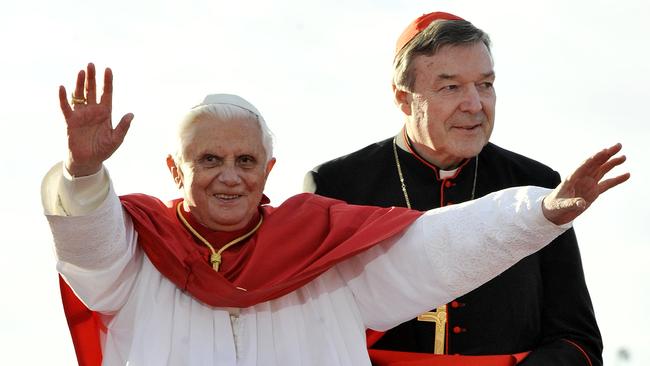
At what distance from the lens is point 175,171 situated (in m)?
7.07

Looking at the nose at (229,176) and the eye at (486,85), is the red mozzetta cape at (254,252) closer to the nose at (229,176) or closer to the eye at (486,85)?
the nose at (229,176)

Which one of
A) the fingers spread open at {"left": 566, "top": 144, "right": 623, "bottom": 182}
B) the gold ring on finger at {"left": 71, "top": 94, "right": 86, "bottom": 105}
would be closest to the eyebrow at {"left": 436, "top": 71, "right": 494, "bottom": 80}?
the fingers spread open at {"left": 566, "top": 144, "right": 623, "bottom": 182}

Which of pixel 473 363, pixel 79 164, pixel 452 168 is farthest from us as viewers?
pixel 452 168

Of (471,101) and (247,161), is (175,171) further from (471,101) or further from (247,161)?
(471,101)

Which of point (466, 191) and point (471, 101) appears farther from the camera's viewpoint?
point (466, 191)

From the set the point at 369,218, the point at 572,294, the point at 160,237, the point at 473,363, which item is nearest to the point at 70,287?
the point at 160,237

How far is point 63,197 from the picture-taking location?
21.3ft

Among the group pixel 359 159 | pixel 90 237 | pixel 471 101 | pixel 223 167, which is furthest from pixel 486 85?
pixel 90 237

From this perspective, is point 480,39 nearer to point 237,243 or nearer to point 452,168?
point 452,168

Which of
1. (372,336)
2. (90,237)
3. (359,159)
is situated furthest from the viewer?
(359,159)

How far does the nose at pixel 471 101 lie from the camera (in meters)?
7.55

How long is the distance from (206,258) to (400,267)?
770 mm

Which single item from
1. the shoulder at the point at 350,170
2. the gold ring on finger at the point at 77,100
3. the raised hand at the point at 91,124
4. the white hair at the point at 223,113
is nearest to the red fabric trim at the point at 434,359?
the shoulder at the point at 350,170

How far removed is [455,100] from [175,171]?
1337 millimetres
